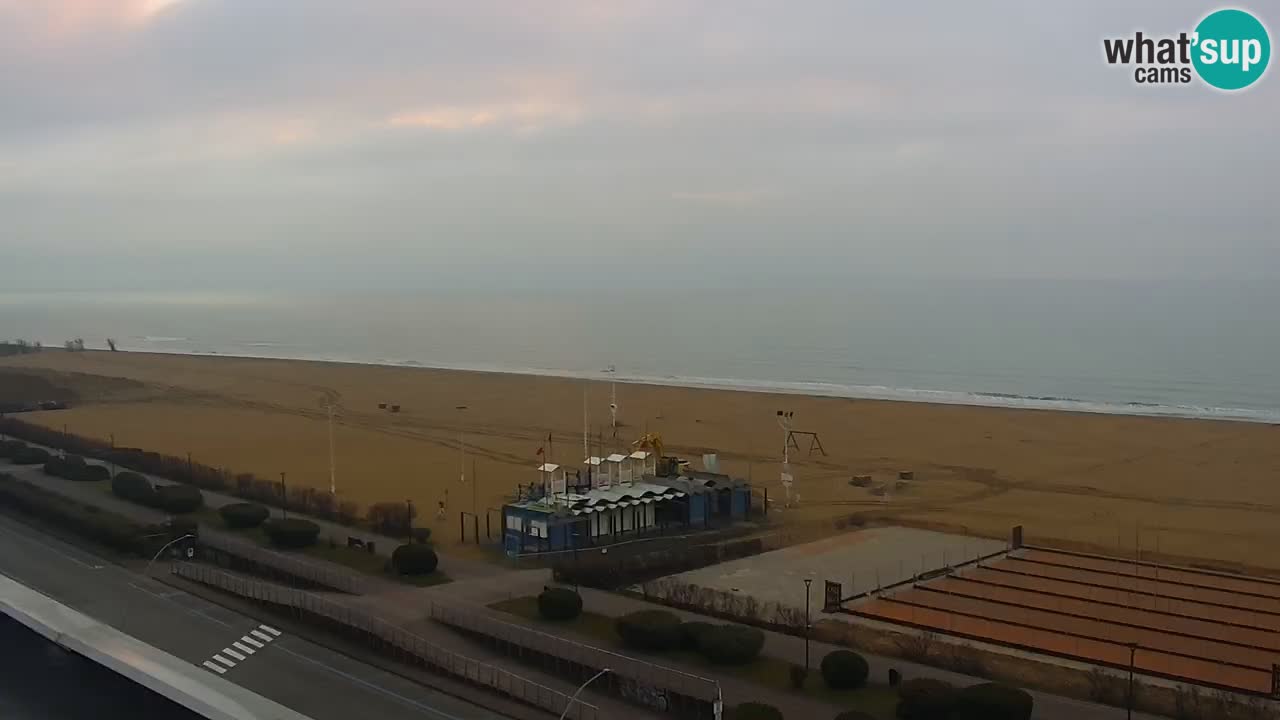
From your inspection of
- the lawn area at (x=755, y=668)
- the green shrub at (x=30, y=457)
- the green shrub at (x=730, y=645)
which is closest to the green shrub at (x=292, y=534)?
the lawn area at (x=755, y=668)

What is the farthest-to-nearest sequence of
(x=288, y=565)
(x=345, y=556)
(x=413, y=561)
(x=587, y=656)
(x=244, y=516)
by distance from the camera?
(x=244, y=516), (x=345, y=556), (x=288, y=565), (x=413, y=561), (x=587, y=656)

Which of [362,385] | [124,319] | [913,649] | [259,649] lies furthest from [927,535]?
[124,319]

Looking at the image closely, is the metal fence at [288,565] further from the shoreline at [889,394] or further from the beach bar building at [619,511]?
the shoreline at [889,394]

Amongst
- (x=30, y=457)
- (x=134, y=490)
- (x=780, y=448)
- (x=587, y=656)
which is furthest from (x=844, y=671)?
(x=30, y=457)

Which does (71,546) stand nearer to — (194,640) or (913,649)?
(194,640)

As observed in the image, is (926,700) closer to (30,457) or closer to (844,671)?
(844,671)
